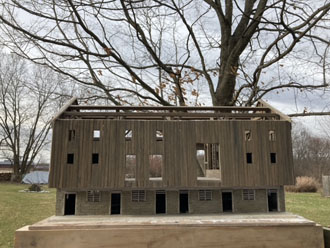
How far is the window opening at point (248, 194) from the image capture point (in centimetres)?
243

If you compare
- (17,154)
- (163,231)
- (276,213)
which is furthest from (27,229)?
(17,154)

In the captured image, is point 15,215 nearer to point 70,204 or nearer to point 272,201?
point 70,204

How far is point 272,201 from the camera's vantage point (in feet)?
8.13

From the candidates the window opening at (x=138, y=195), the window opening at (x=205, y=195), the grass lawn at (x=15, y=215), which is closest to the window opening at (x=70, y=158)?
the window opening at (x=138, y=195)

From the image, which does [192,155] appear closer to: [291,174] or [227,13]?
[291,174]

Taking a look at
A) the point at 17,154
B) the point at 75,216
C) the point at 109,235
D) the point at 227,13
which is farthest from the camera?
the point at 17,154

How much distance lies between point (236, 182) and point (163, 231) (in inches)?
30.0

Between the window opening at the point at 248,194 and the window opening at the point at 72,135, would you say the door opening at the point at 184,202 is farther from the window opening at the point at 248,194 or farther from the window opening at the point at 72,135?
the window opening at the point at 72,135

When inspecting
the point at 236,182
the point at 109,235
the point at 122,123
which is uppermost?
the point at 122,123

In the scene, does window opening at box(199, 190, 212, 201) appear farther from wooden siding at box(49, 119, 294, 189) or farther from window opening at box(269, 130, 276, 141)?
window opening at box(269, 130, 276, 141)

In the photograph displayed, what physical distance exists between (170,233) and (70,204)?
976 mm

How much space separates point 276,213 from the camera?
235 cm

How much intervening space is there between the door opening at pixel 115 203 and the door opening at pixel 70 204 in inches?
12.9

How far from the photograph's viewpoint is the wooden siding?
2135mm
